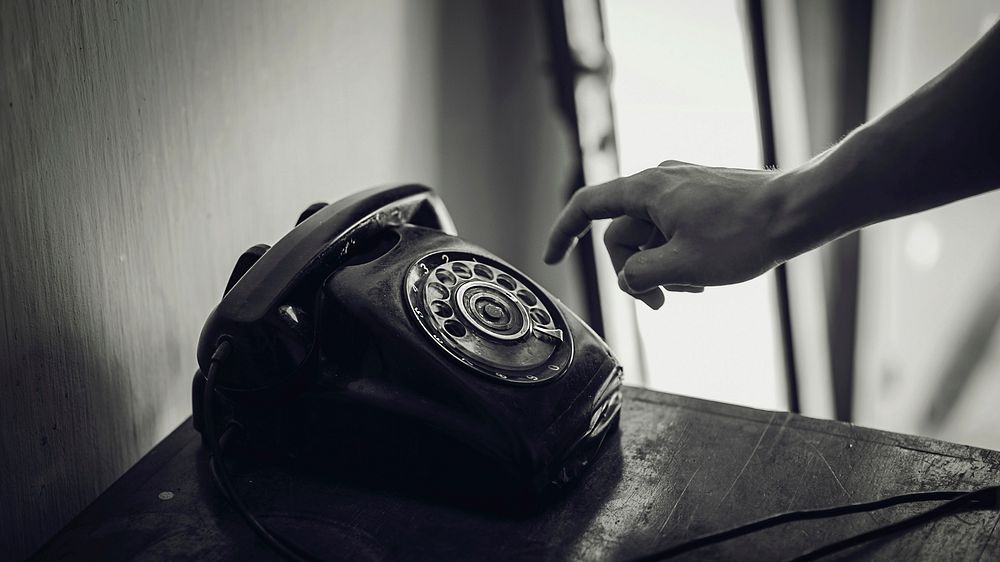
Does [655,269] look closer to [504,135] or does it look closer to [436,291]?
[436,291]

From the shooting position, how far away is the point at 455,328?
2.47ft

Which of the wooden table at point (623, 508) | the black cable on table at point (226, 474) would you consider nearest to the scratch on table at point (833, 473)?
the wooden table at point (623, 508)

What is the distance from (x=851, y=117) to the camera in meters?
1.42

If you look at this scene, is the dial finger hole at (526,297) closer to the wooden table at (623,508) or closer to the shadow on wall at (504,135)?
the wooden table at (623,508)

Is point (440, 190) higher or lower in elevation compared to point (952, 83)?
lower

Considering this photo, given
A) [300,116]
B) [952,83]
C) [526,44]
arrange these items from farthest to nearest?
[526,44] → [300,116] → [952,83]

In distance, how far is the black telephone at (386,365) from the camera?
0.69 meters

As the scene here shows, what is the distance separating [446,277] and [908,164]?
0.38 meters

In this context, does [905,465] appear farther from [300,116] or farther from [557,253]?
[300,116]

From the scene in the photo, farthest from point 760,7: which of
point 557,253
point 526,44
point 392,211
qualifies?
point 392,211

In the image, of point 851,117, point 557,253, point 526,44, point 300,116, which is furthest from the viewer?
point 526,44

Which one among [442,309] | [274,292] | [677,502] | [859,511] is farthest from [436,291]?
[859,511]

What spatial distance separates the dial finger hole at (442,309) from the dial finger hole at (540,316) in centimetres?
8

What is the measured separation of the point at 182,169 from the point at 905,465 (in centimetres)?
69
